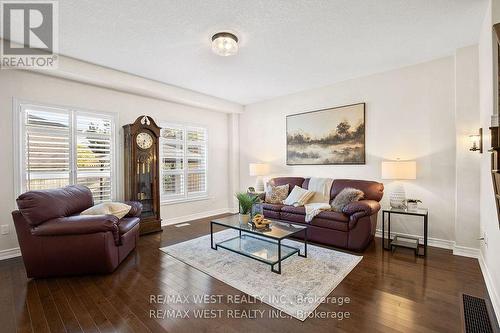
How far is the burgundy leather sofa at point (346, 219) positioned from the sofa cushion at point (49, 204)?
2943 millimetres

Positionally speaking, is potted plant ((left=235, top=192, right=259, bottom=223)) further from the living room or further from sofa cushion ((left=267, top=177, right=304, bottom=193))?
sofa cushion ((left=267, top=177, right=304, bottom=193))

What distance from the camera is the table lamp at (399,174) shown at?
11.2ft

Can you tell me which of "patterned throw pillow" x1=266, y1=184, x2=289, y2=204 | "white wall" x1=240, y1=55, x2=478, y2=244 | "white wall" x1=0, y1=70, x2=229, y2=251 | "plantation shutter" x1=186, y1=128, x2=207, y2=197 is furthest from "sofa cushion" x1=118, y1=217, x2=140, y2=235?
"white wall" x1=240, y1=55, x2=478, y2=244

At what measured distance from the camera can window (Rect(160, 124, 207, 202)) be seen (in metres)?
5.08

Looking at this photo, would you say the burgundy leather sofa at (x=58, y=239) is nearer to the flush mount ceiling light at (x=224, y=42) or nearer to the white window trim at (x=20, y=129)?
the white window trim at (x=20, y=129)

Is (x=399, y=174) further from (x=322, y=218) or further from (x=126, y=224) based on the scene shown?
(x=126, y=224)

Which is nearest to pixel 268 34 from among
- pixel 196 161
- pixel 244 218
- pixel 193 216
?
pixel 244 218

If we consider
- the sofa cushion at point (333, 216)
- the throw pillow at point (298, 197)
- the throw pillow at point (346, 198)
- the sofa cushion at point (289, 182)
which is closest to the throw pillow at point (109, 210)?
the throw pillow at point (298, 197)

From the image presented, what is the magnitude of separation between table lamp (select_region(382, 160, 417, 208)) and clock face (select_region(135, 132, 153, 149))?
4.07 m

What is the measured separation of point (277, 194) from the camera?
4.54 meters

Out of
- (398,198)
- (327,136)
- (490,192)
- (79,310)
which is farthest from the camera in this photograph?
(327,136)

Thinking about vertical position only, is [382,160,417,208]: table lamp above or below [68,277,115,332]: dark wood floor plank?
above

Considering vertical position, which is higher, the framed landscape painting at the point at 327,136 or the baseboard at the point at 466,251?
the framed landscape painting at the point at 327,136

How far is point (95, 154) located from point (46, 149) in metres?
0.66
